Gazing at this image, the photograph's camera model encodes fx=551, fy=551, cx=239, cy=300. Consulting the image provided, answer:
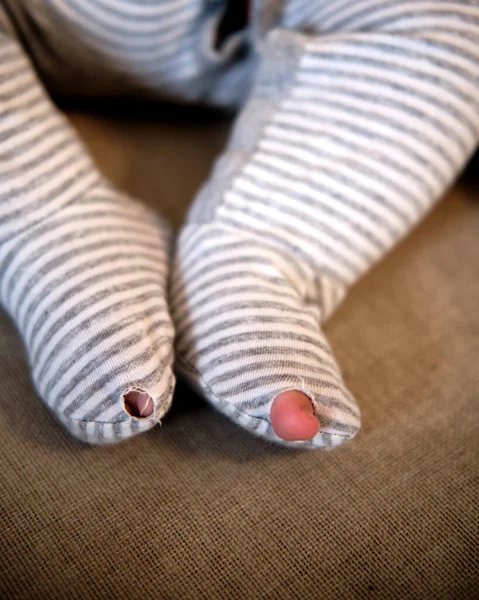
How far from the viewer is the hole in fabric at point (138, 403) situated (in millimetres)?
350

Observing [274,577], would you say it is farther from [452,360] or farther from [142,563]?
[452,360]

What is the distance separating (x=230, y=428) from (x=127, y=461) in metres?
0.08

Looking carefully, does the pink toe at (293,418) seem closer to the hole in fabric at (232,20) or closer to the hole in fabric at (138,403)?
the hole in fabric at (138,403)

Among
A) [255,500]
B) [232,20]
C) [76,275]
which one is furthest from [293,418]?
[232,20]

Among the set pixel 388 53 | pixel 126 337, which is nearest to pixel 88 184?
pixel 126 337

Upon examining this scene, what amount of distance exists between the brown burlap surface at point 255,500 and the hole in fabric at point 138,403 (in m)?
0.05

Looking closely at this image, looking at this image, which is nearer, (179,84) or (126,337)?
(126,337)

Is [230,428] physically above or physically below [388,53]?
below

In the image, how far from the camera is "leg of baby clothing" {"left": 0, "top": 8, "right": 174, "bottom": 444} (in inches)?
14.0

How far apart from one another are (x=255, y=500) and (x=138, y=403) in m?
0.11

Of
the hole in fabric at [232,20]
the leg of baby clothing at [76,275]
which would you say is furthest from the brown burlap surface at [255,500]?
the hole in fabric at [232,20]

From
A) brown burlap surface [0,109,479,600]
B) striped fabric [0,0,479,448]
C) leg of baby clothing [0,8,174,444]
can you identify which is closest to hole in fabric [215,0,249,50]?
striped fabric [0,0,479,448]

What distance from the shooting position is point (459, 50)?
0.44 metres

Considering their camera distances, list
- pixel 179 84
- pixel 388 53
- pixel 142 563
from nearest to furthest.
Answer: pixel 142 563 → pixel 388 53 → pixel 179 84
